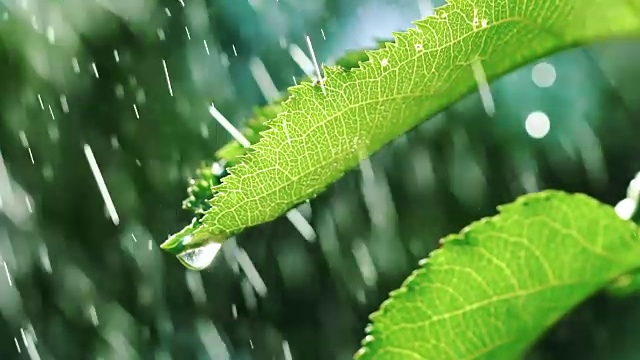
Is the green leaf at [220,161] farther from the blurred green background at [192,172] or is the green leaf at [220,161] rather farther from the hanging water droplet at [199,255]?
the blurred green background at [192,172]

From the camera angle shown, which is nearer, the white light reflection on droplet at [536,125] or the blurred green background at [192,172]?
the blurred green background at [192,172]

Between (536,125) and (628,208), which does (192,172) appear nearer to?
(536,125)

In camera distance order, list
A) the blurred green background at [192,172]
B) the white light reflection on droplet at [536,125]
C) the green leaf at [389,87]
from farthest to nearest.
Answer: the white light reflection on droplet at [536,125], the blurred green background at [192,172], the green leaf at [389,87]

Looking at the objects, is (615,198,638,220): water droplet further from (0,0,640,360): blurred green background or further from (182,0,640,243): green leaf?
(0,0,640,360): blurred green background

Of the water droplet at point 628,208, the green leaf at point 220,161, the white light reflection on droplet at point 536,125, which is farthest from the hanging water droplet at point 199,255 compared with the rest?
the white light reflection on droplet at point 536,125

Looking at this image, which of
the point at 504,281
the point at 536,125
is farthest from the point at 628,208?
the point at 536,125

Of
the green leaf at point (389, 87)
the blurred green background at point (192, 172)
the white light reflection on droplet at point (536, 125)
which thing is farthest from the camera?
the white light reflection on droplet at point (536, 125)
